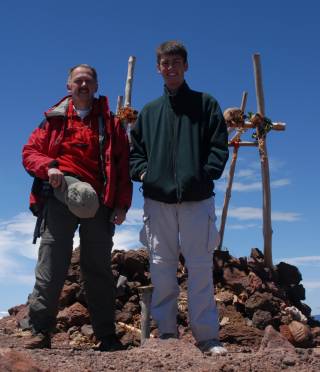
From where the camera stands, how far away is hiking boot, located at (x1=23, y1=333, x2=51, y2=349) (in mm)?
4492

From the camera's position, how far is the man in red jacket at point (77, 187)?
4680 millimetres

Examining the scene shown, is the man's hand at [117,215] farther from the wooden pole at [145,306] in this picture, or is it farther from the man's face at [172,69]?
→ the man's face at [172,69]

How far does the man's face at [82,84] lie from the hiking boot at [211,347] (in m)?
2.20

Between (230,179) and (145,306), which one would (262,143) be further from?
(145,306)

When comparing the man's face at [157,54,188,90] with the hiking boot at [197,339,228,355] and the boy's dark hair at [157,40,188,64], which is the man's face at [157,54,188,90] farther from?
the hiking boot at [197,339,228,355]

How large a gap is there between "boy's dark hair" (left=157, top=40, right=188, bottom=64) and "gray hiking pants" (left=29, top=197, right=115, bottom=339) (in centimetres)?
136

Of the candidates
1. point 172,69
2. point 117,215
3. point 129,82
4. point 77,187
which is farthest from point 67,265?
point 129,82

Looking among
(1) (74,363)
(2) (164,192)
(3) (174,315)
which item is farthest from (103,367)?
(2) (164,192)

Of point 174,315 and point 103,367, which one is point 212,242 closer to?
point 174,315

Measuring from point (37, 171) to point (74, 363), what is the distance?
1.62 meters

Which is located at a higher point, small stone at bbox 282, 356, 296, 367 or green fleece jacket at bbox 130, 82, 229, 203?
green fleece jacket at bbox 130, 82, 229, 203

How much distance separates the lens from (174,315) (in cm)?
473

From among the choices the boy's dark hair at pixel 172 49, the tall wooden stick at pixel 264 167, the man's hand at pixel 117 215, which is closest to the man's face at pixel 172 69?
the boy's dark hair at pixel 172 49

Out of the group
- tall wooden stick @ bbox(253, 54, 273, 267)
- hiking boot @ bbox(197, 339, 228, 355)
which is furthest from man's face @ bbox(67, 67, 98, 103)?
tall wooden stick @ bbox(253, 54, 273, 267)
